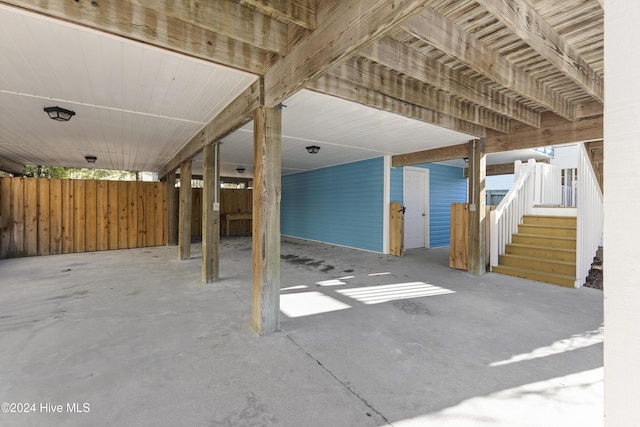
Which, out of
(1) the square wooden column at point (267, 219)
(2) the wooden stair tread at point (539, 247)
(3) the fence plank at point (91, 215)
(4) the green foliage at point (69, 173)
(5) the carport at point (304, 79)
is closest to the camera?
(5) the carport at point (304, 79)

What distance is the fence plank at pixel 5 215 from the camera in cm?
654

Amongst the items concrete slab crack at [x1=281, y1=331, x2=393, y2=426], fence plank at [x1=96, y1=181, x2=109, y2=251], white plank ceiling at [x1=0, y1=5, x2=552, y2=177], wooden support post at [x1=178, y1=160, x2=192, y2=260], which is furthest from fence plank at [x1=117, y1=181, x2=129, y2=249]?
concrete slab crack at [x1=281, y1=331, x2=393, y2=426]

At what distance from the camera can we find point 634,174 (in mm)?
652

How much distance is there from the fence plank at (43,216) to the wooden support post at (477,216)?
9.74m

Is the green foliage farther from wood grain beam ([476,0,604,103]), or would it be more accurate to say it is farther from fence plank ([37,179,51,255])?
wood grain beam ([476,0,604,103])

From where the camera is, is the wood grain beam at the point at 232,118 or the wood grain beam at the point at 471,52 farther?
the wood grain beam at the point at 232,118

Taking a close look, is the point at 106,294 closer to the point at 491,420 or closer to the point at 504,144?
the point at 491,420

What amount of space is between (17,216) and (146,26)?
7681mm

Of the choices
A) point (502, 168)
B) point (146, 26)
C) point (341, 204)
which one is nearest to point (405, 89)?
point (146, 26)

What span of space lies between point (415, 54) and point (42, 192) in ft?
29.3

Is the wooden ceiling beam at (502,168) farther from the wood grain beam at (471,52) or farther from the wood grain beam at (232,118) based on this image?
the wood grain beam at (232,118)

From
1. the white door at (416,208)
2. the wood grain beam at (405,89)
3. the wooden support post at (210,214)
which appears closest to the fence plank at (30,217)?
the wooden support post at (210,214)

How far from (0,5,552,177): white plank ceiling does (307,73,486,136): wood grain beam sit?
0.33 metres

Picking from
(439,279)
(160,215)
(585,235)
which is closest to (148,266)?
(160,215)
